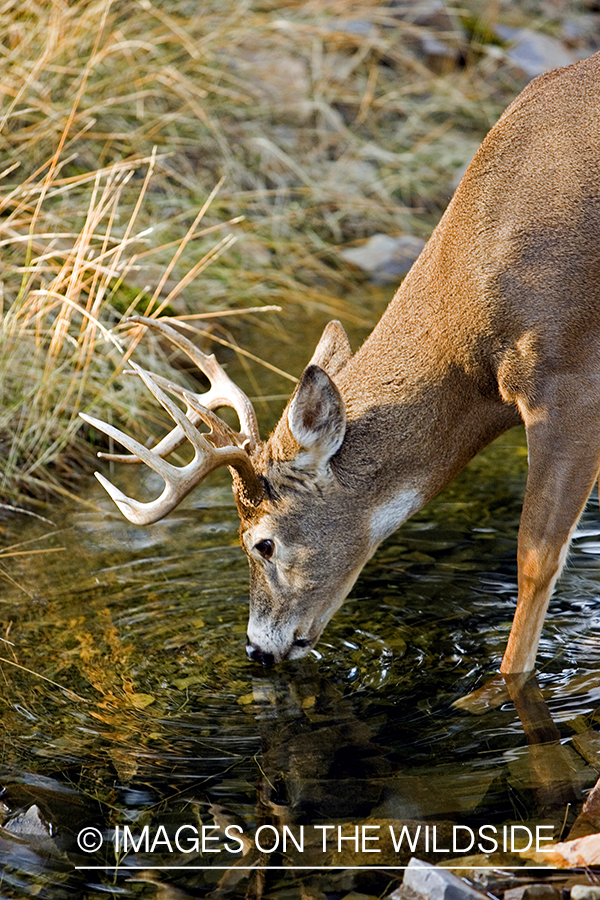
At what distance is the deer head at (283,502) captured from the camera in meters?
4.30

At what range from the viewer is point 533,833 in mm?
3436

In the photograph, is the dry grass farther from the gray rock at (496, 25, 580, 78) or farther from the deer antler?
the deer antler

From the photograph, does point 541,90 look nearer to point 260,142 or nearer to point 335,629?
point 335,629

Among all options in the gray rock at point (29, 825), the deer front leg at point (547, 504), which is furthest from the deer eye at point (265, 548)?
the gray rock at point (29, 825)

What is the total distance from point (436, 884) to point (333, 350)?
96.5 inches

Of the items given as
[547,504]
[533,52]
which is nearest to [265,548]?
[547,504]

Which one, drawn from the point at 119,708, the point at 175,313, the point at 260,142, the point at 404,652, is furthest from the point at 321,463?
the point at 260,142

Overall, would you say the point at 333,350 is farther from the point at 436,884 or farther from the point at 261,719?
the point at 436,884

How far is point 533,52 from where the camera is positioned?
13117 mm

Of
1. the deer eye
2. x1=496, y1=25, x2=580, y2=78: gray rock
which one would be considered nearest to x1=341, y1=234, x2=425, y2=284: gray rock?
x1=496, y1=25, x2=580, y2=78: gray rock

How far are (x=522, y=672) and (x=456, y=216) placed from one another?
1702 mm

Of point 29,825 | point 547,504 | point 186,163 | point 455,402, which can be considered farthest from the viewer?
point 186,163

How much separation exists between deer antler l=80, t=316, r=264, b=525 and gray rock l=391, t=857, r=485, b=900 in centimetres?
162

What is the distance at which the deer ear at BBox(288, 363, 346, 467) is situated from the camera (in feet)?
13.7
